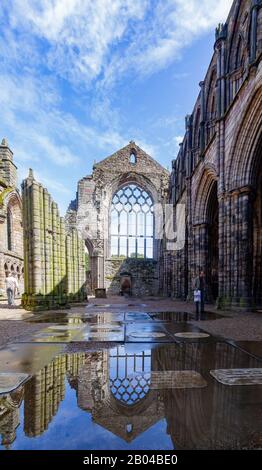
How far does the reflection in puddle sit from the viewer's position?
1.66 m

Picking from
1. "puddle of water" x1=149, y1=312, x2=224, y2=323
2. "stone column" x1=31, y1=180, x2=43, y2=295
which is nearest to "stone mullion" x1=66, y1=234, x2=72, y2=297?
"stone column" x1=31, y1=180, x2=43, y2=295

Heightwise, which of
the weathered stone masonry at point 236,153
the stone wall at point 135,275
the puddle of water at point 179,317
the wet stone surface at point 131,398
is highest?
the weathered stone masonry at point 236,153

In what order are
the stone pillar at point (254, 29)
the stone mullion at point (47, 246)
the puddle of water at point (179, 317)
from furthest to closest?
the stone mullion at point (47, 246)
the stone pillar at point (254, 29)
the puddle of water at point (179, 317)

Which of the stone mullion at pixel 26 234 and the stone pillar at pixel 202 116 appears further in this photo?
the stone pillar at pixel 202 116

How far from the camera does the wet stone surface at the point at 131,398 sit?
5.50ft

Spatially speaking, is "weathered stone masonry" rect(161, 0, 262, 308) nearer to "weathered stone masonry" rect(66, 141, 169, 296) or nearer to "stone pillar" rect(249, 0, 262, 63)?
"stone pillar" rect(249, 0, 262, 63)

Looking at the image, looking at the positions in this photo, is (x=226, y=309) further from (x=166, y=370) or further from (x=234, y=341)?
(x=166, y=370)

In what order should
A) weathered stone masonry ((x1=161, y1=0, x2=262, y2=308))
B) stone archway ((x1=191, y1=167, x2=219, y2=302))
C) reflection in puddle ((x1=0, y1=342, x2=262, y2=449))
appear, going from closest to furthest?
reflection in puddle ((x1=0, y1=342, x2=262, y2=449)), weathered stone masonry ((x1=161, y1=0, x2=262, y2=308)), stone archway ((x1=191, y1=167, x2=219, y2=302))

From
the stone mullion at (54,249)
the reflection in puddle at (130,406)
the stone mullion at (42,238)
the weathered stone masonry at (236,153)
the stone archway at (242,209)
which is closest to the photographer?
the reflection in puddle at (130,406)

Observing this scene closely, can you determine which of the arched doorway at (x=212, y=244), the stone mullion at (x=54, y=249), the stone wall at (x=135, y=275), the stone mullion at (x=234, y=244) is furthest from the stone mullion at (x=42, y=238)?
the stone wall at (x=135, y=275)

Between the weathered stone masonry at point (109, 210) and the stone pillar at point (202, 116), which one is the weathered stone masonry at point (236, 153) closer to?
the stone pillar at point (202, 116)

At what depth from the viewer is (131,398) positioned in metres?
2.31
